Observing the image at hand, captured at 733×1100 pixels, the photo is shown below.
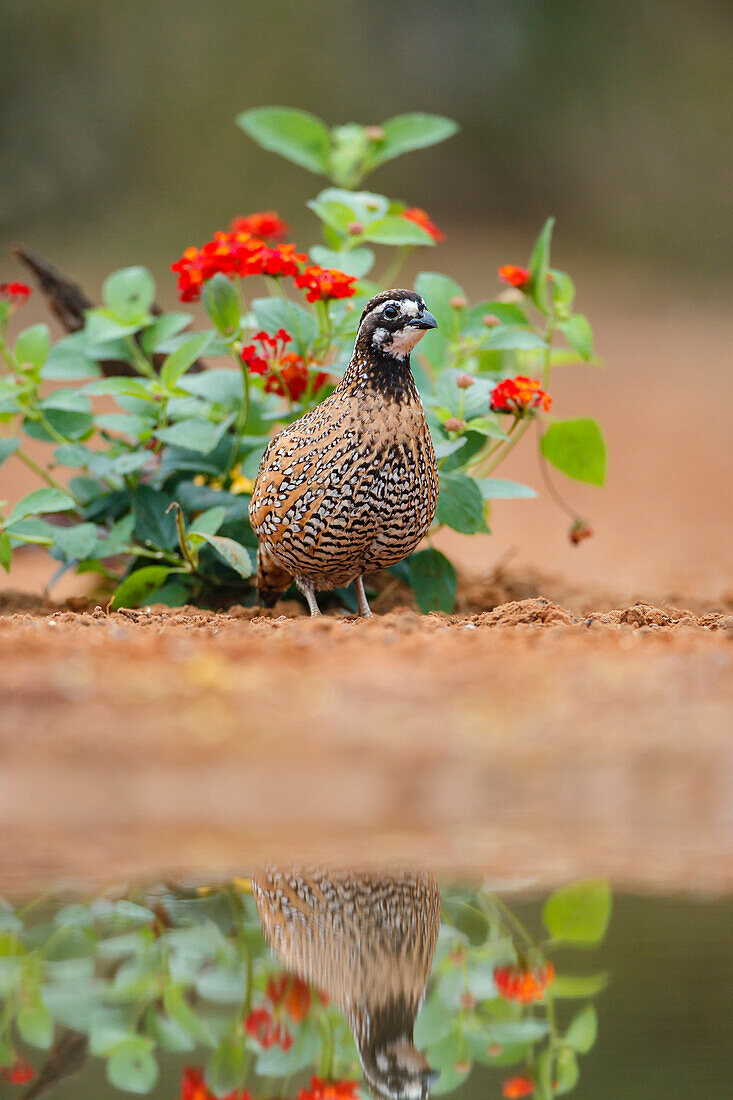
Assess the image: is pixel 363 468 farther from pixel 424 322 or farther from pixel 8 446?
pixel 8 446

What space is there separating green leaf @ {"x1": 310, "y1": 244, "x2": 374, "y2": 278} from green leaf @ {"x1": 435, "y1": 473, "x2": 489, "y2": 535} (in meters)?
0.68

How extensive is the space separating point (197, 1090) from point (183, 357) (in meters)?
2.35

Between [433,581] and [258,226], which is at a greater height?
[258,226]

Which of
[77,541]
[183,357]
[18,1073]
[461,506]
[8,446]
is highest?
[183,357]

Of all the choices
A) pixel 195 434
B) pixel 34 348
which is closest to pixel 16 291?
pixel 34 348

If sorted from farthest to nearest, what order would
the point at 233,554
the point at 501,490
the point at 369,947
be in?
1. the point at 501,490
2. the point at 233,554
3. the point at 369,947

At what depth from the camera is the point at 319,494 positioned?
2.53m

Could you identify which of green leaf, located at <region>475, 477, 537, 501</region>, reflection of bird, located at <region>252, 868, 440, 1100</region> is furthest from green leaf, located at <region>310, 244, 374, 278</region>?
reflection of bird, located at <region>252, 868, 440, 1100</region>

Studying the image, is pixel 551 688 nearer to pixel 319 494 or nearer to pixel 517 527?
pixel 319 494

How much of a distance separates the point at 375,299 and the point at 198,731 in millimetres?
1288

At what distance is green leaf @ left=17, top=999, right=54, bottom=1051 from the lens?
102 cm

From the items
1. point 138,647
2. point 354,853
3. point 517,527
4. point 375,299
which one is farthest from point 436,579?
point 517,527

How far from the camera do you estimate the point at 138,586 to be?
3029mm

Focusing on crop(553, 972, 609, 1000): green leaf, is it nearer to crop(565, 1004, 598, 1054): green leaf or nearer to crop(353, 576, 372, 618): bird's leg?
crop(565, 1004, 598, 1054): green leaf
